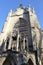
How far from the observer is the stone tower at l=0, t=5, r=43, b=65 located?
882 inches

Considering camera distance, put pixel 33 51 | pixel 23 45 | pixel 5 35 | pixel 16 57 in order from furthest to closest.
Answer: pixel 5 35 < pixel 23 45 < pixel 33 51 < pixel 16 57

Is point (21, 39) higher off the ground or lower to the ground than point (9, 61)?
higher

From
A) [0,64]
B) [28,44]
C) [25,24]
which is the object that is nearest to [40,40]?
[28,44]

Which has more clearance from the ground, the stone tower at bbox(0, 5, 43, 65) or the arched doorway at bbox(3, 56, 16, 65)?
the stone tower at bbox(0, 5, 43, 65)

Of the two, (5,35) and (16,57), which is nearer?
(16,57)

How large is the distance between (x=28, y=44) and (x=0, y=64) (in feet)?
17.4

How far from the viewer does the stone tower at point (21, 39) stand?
22406mm

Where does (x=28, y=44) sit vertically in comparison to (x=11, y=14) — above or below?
below

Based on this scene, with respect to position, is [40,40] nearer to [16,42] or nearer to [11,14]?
[16,42]

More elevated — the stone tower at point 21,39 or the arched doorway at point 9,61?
the stone tower at point 21,39

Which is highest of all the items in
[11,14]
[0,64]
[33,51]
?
[11,14]

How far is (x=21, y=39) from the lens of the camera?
26.4m

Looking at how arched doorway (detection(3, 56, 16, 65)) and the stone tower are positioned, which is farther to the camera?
arched doorway (detection(3, 56, 16, 65))

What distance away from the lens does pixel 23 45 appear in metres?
25.6
